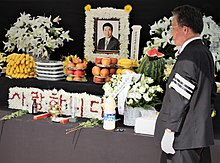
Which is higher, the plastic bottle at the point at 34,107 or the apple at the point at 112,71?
the apple at the point at 112,71

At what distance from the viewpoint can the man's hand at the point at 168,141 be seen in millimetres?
2623

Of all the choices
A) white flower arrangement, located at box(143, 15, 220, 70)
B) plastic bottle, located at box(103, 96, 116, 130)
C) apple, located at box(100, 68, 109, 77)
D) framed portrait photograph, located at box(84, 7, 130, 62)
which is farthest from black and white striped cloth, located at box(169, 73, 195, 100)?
framed portrait photograph, located at box(84, 7, 130, 62)

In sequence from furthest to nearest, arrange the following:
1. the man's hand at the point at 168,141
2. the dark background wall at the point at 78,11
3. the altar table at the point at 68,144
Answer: the dark background wall at the point at 78,11 → the altar table at the point at 68,144 → the man's hand at the point at 168,141

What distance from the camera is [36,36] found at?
4.03 meters

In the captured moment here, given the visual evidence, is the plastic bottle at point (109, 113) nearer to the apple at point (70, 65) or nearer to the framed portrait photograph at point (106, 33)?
the apple at point (70, 65)

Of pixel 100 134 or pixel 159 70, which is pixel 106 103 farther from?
pixel 159 70

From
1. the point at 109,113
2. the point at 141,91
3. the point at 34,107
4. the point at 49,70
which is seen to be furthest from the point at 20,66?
the point at 141,91

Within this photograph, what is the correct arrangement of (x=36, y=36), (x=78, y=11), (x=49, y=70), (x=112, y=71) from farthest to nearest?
(x=78, y=11), (x=36, y=36), (x=49, y=70), (x=112, y=71)

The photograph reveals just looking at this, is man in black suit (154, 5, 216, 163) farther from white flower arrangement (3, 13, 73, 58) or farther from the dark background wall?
white flower arrangement (3, 13, 73, 58)

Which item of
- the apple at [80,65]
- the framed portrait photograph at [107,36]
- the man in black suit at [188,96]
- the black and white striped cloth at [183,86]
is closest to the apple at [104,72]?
the apple at [80,65]

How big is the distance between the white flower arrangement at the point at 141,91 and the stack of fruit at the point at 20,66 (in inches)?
35.5

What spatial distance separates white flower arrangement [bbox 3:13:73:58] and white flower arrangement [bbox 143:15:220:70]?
92 centimetres

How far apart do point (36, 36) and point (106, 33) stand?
687 millimetres

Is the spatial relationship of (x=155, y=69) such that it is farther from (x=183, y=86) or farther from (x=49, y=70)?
(x=49, y=70)
